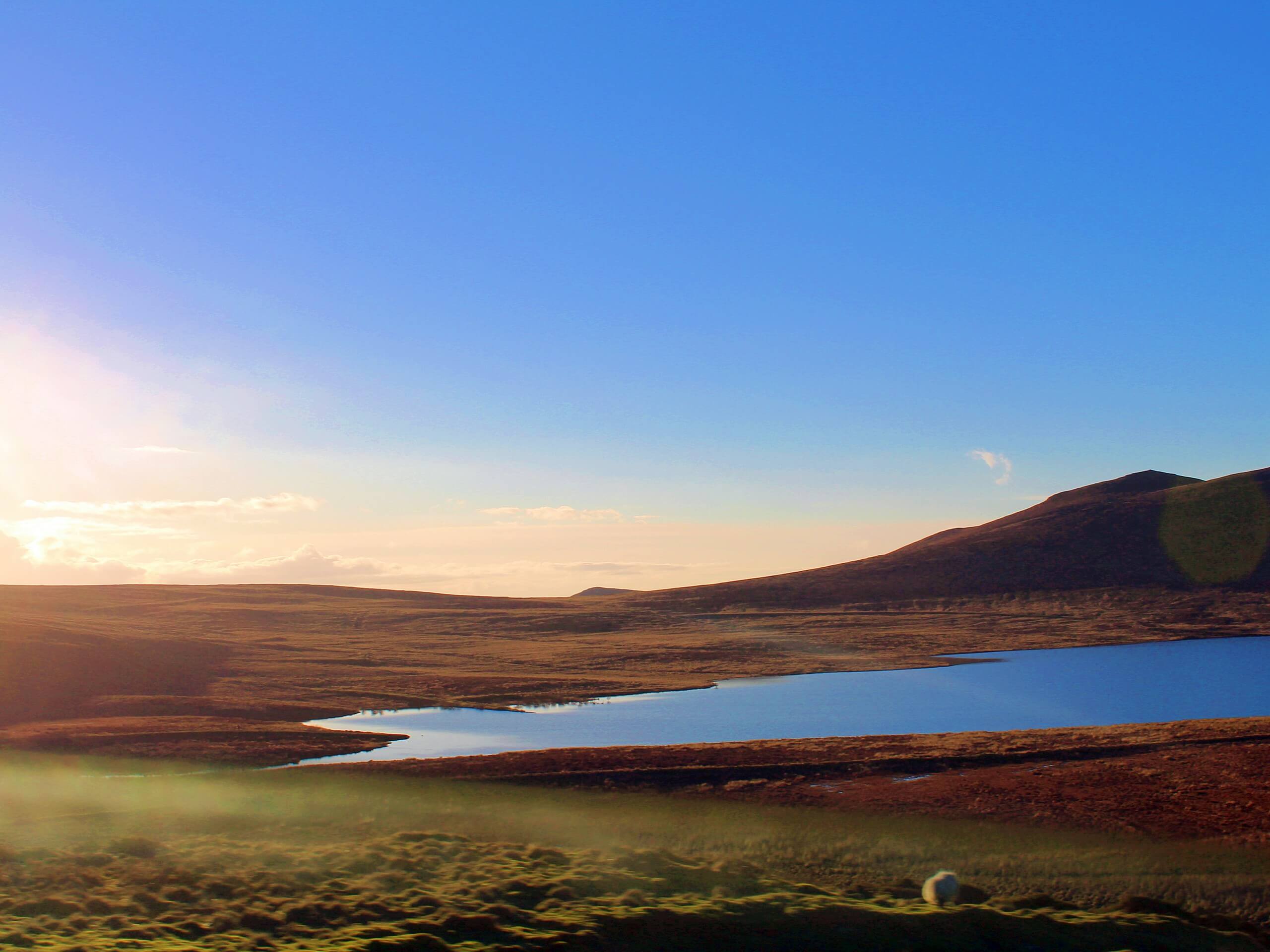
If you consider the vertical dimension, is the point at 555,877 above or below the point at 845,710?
above

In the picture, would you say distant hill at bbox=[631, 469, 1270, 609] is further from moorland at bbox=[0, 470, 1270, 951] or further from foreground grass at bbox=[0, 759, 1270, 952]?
foreground grass at bbox=[0, 759, 1270, 952]

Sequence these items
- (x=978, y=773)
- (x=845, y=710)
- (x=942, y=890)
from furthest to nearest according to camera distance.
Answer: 1. (x=845, y=710)
2. (x=978, y=773)
3. (x=942, y=890)

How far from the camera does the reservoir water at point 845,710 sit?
43.9 m

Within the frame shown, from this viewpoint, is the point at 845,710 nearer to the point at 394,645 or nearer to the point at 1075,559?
the point at 394,645

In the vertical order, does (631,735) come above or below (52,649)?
below

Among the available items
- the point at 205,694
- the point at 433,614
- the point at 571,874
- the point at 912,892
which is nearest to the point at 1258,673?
the point at 912,892

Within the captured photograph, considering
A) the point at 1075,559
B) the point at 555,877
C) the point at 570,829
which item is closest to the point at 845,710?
the point at 570,829

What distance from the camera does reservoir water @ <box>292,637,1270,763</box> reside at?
43.9m

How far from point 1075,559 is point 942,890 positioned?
16020 cm

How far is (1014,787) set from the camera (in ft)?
93.8

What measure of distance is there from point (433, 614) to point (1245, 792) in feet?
360

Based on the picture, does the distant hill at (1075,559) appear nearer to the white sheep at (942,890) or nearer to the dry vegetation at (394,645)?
the dry vegetation at (394,645)

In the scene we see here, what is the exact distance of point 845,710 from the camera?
52938 mm

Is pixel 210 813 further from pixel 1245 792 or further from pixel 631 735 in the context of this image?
pixel 1245 792
